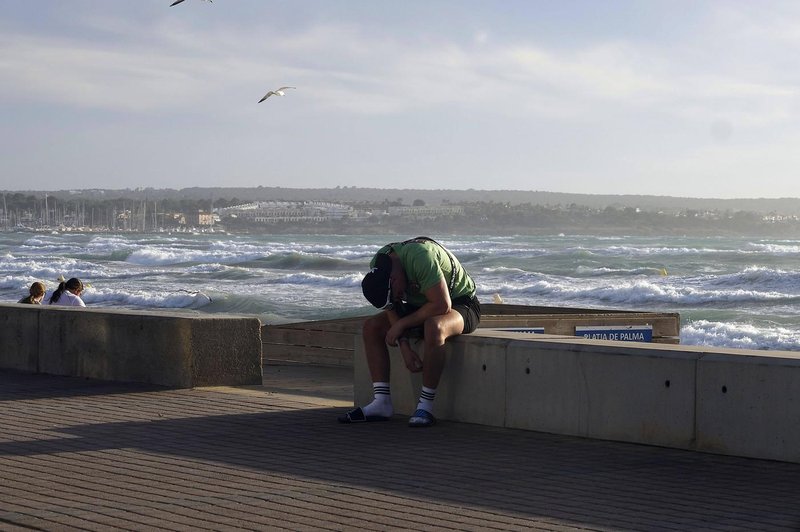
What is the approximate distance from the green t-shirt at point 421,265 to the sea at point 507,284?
22039 mm

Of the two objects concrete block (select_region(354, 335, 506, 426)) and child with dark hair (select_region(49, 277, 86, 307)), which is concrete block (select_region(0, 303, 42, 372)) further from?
concrete block (select_region(354, 335, 506, 426))

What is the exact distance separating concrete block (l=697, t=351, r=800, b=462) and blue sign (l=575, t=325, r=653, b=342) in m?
5.32

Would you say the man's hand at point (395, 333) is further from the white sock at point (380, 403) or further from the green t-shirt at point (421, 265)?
the white sock at point (380, 403)

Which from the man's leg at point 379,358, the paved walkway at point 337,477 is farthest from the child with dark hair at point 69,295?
the man's leg at point 379,358

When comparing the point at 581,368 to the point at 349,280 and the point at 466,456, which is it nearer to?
the point at 466,456

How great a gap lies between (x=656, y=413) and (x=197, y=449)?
→ 9.18 feet

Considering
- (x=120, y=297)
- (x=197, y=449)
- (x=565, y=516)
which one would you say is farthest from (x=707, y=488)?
(x=120, y=297)

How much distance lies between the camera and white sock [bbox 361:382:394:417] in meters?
8.75

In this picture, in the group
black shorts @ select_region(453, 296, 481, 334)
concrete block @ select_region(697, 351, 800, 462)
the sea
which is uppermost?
black shorts @ select_region(453, 296, 481, 334)

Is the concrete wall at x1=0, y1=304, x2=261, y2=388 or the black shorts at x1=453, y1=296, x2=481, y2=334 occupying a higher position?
the black shorts at x1=453, y1=296, x2=481, y2=334

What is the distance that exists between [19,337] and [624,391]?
6529 millimetres

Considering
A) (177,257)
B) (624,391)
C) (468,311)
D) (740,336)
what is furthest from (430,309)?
(177,257)

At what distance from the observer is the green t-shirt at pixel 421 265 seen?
8523mm

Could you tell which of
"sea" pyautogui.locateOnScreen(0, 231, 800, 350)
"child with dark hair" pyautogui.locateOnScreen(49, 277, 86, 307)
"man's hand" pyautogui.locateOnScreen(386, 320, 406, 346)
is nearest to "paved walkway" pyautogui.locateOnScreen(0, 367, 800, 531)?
"man's hand" pyautogui.locateOnScreen(386, 320, 406, 346)
